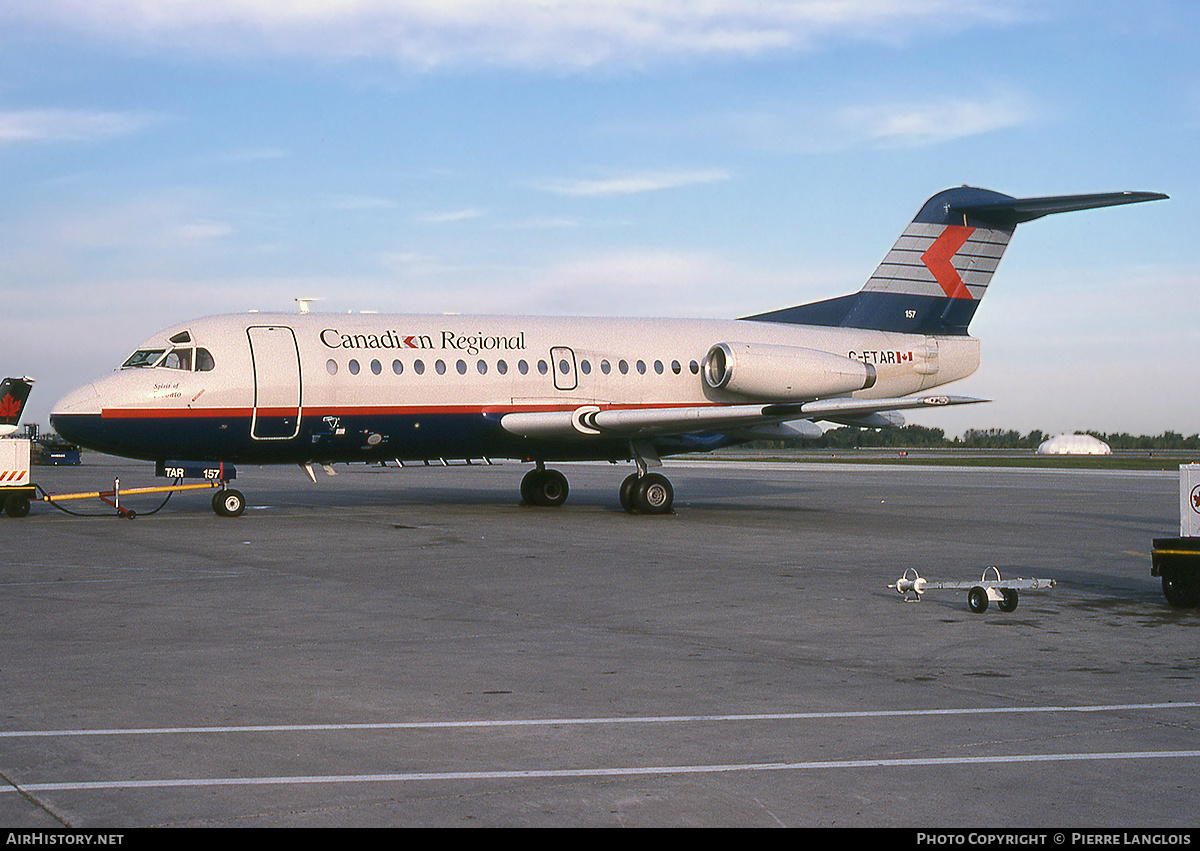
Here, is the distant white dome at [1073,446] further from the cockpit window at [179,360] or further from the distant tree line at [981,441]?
the cockpit window at [179,360]

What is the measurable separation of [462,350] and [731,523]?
6461mm

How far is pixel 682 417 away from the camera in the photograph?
74.5ft

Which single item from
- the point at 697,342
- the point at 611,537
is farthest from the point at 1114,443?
the point at 611,537

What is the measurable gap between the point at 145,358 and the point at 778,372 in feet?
41.1

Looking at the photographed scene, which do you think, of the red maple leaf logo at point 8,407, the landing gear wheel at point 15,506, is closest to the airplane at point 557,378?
the landing gear wheel at point 15,506

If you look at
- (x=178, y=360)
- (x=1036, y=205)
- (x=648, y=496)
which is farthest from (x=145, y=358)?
(x=1036, y=205)

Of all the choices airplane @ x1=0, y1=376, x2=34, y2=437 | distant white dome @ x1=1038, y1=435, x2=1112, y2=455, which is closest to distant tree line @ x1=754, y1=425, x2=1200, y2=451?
distant white dome @ x1=1038, y1=435, x2=1112, y2=455

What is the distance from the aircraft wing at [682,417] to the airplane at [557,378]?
46 mm

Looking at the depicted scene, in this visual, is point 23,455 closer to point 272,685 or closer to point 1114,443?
point 272,685

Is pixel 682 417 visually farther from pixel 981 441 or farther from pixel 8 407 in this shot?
pixel 981 441

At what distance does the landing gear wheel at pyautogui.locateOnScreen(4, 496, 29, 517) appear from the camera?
75.3 feet

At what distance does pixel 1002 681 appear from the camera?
7.91m

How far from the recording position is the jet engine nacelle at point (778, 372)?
2442 cm
